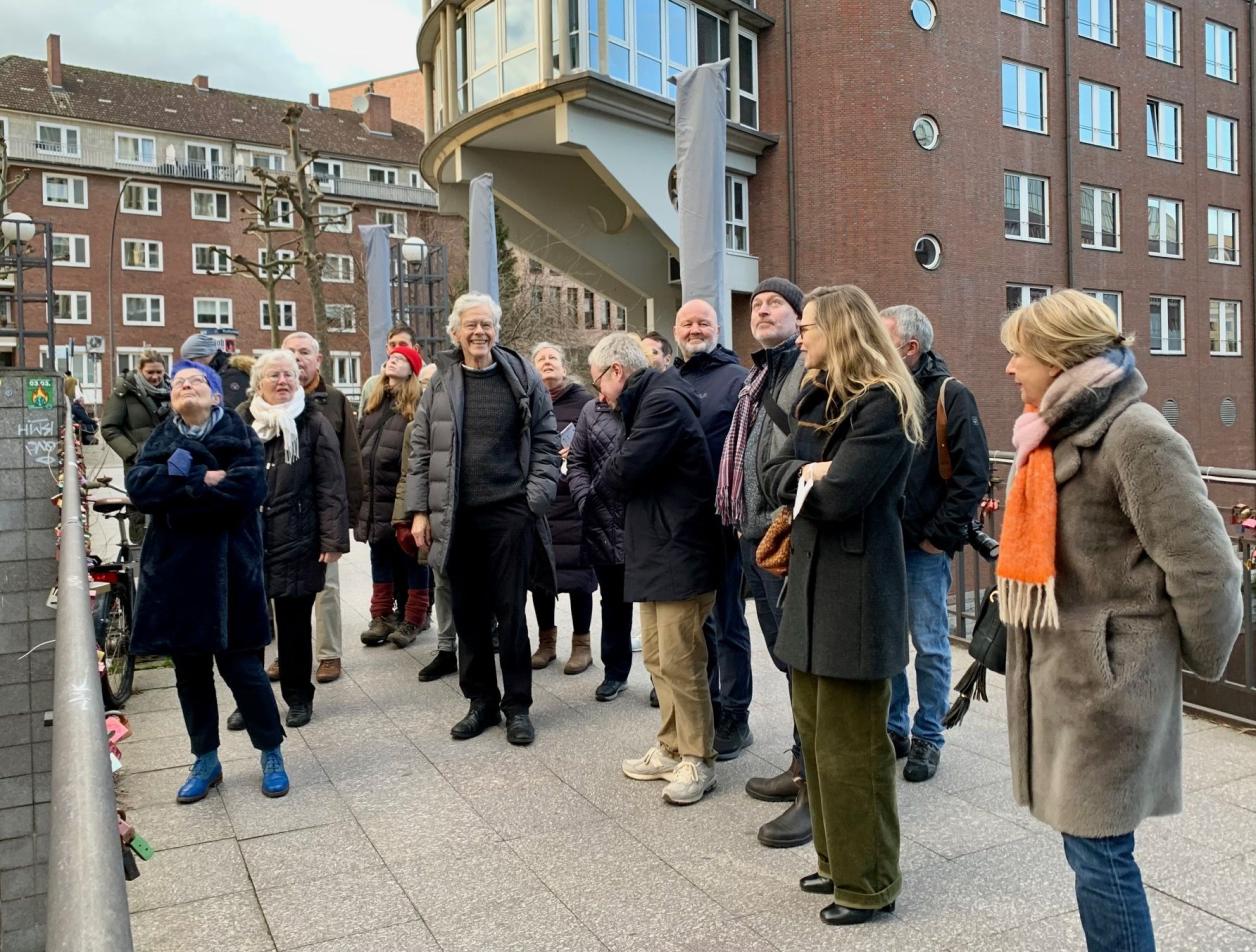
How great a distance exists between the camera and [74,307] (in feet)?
179

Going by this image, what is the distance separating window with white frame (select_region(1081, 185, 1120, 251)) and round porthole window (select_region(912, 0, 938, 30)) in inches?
312

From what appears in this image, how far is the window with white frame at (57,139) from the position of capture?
187 feet

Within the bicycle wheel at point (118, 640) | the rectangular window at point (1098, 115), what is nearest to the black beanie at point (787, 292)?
the bicycle wheel at point (118, 640)

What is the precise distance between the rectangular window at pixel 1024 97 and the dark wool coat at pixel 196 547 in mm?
28176

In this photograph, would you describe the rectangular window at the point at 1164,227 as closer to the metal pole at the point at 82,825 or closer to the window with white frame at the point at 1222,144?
the window with white frame at the point at 1222,144

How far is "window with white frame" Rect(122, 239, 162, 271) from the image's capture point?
56.8 m

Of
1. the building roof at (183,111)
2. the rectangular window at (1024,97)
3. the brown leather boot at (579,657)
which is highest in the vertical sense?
the building roof at (183,111)

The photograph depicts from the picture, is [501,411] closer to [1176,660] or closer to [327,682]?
[327,682]

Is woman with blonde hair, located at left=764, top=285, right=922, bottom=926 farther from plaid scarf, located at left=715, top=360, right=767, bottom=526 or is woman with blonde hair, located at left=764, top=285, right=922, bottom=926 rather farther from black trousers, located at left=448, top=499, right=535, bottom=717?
black trousers, located at left=448, top=499, right=535, bottom=717

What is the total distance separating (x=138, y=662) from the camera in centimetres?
718

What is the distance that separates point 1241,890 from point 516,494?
3.54 m

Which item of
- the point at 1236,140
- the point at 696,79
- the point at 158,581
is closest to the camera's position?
the point at 158,581

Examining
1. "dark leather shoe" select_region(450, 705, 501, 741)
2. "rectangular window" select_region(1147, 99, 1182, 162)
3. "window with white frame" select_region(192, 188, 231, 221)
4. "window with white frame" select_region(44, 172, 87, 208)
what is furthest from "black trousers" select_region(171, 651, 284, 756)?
"window with white frame" select_region(192, 188, 231, 221)

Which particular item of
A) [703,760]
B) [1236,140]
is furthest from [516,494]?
[1236,140]
